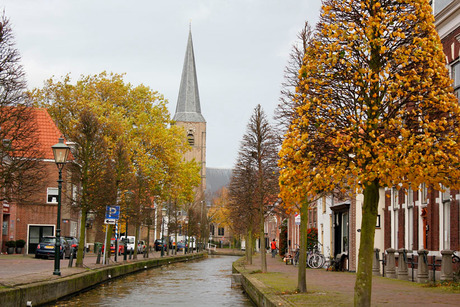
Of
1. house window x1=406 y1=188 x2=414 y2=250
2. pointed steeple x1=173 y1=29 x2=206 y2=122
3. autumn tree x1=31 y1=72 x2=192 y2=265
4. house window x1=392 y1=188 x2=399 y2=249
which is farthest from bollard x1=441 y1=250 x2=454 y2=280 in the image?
pointed steeple x1=173 y1=29 x2=206 y2=122

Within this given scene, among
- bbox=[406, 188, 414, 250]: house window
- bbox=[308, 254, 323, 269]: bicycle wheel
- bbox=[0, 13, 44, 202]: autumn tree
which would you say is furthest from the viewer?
bbox=[308, 254, 323, 269]: bicycle wheel

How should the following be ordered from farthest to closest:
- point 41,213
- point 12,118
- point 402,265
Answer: point 41,213 → point 402,265 → point 12,118

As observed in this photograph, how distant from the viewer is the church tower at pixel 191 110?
399 ft

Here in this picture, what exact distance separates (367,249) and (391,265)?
1441 centimetres

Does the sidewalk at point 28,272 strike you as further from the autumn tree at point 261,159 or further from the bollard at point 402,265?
the bollard at point 402,265

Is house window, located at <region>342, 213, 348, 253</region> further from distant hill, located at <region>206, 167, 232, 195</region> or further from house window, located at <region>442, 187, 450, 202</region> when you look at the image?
distant hill, located at <region>206, 167, 232, 195</region>

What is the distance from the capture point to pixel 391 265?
2497 centimetres

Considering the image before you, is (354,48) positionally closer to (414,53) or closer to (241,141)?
(414,53)

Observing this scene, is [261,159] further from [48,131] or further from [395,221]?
[48,131]

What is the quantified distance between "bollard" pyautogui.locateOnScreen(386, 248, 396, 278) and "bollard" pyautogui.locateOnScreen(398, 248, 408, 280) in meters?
1.26

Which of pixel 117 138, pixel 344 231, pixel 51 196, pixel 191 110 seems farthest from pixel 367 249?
pixel 191 110

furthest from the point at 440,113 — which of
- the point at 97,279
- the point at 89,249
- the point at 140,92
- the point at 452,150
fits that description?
the point at 89,249

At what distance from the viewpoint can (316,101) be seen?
1152 centimetres

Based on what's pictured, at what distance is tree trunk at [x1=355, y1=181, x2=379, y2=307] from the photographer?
443 inches
